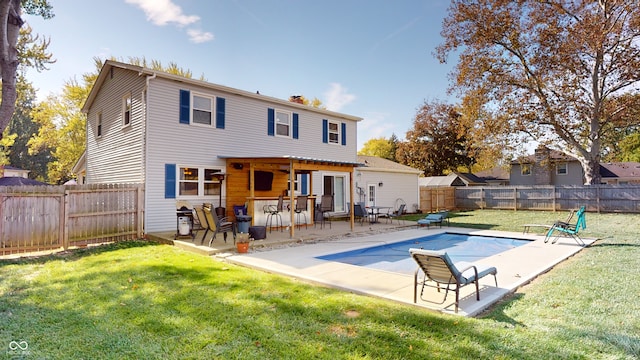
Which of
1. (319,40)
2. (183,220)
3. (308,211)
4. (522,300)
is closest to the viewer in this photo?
(522,300)

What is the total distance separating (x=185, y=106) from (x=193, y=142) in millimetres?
1252

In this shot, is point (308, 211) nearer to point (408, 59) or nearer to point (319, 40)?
point (319, 40)

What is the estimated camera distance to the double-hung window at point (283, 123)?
48.4 feet

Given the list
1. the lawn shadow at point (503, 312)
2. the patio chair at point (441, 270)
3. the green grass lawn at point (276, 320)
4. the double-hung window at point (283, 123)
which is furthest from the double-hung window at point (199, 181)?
the lawn shadow at point (503, 312)

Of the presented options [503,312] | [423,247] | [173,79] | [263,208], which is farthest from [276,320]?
[173,79]

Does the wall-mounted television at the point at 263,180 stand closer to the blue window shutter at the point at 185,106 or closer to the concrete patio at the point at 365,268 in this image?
the concrete patio at the point at 365,268

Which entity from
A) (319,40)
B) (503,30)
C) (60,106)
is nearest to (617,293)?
(319,40)

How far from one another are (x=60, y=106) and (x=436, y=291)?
30686mm

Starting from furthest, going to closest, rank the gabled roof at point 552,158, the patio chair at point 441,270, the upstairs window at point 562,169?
1. the upstairs window at point 562,169
2. the gabled roof at point 552,158
3. the patio chair at point 441,270

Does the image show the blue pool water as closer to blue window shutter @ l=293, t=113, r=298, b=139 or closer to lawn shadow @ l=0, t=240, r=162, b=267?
lawn shadow @ l=0, t=240, r=162, b=267

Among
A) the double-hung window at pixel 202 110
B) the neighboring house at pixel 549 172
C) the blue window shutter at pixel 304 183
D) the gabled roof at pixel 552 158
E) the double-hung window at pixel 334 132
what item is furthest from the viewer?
the neighboring house at pixel 549 172

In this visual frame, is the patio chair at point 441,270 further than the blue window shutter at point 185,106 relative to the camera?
No

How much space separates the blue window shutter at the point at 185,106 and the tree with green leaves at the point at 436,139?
28.1m

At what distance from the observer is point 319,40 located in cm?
1609
